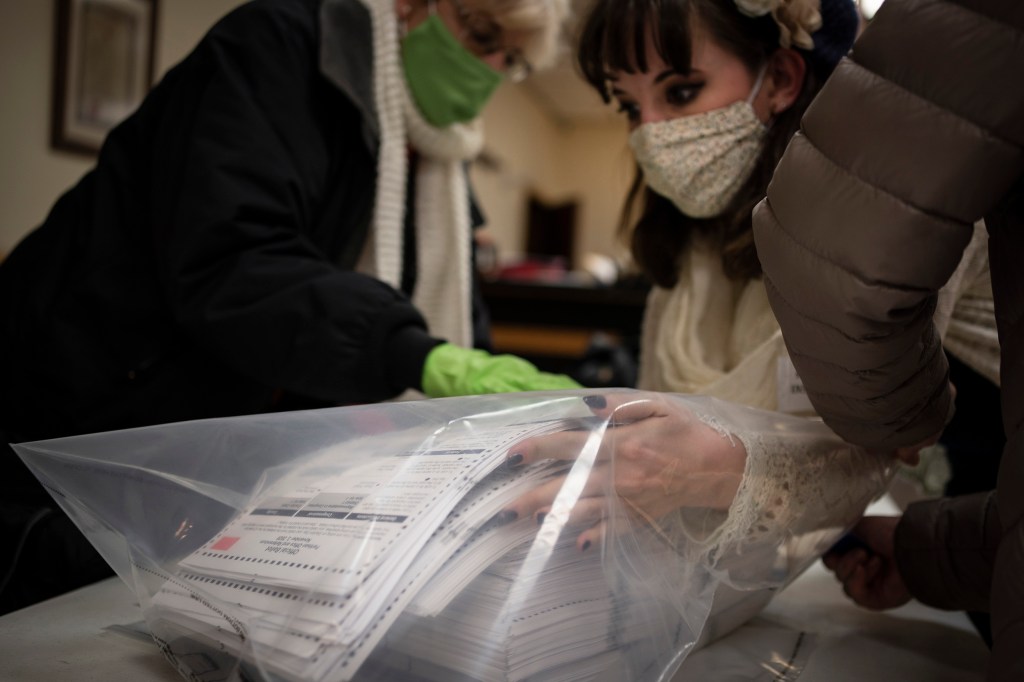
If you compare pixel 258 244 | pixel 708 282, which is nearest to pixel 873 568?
pixel 708 282

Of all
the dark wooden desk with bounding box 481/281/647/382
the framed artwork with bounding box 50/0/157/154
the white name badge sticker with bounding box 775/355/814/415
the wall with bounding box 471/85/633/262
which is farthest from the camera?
the wall with bounding box 471/85/633/262

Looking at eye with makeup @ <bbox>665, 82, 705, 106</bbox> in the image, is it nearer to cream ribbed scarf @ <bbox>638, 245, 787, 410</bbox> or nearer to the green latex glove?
cream ribbed scarf @ <bbox>638, 245, 787, 410</bbox>

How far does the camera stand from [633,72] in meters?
0.93

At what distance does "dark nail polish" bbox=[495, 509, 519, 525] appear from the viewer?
537mm

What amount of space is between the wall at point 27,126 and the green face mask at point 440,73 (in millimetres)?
1417

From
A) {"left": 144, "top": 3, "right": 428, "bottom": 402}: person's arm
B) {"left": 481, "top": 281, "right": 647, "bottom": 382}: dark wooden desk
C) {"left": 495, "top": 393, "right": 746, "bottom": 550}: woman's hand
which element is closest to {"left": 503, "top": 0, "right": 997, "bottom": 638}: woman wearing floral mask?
{"left": 495, "top": 393, "right": 746, "bottom": 550}: woman's hand

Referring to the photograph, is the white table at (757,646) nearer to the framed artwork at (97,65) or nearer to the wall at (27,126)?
the wall at (27,126)

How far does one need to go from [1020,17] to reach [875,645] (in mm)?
579

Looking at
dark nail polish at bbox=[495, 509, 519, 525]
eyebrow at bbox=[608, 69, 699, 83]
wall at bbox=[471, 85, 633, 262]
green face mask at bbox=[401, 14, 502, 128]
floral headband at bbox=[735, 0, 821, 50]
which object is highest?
floral headband at bbox=[735, 0, 821, 50]

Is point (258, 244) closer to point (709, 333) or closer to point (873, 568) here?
point (709, 333)

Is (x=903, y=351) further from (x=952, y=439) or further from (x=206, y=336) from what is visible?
(x=206, y=336)

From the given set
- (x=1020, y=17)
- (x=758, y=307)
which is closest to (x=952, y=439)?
(x=758, y=307)

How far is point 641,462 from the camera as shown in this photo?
0.60 metres

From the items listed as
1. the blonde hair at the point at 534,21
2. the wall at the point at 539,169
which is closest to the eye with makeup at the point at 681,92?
the blonde hair at the point at 534,21
